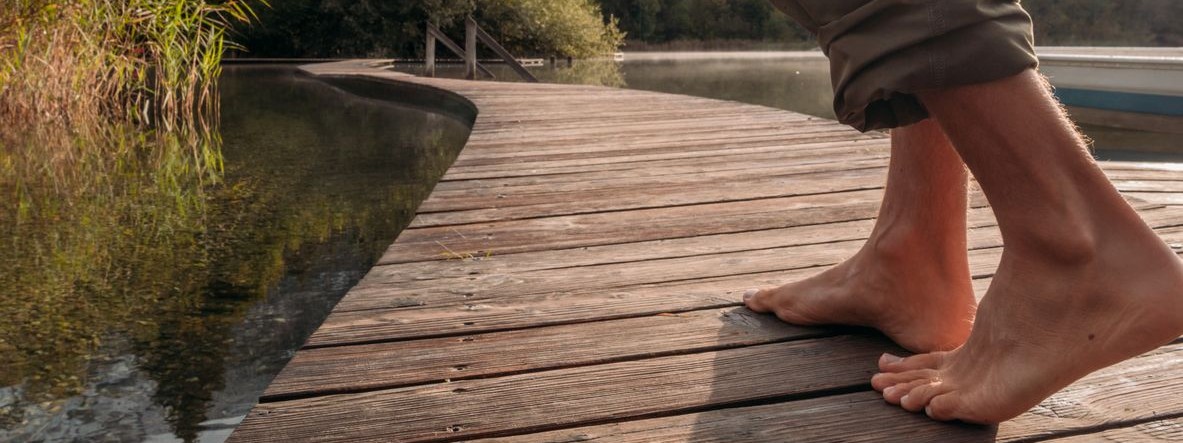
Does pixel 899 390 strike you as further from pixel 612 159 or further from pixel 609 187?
pixel 612 159

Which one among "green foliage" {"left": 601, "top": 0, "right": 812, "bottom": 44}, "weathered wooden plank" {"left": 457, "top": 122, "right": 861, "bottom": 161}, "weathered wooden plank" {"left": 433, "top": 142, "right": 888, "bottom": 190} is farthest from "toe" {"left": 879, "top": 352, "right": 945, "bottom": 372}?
"green foliage" {"left": 601, "top": 0, "right": 812, "bottom": 44}

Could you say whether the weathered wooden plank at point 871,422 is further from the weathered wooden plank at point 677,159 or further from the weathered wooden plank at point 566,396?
the weathered wooden plank at point 677,159

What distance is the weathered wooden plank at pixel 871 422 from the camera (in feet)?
3.29

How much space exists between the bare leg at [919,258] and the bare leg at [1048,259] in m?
0.21

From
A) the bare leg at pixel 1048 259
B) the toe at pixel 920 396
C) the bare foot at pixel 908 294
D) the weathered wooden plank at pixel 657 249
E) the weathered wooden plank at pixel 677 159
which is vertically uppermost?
the bare leg at pixel 1048 259

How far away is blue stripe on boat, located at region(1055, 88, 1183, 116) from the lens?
261 inches

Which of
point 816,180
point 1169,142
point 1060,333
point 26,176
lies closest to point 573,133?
point 816,180

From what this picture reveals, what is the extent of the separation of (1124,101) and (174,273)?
6537mm

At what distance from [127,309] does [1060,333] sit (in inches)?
67.8

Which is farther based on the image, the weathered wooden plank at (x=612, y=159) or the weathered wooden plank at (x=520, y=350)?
the weathered wooden plank at (x=612, y=159)

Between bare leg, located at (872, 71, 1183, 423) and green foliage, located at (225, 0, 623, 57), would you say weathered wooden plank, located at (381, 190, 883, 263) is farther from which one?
green foliage, located at (225, 0, 623, 57)

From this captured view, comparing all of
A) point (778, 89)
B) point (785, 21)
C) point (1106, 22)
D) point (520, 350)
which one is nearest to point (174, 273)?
point (520, 350)

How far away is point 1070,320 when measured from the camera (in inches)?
38.8

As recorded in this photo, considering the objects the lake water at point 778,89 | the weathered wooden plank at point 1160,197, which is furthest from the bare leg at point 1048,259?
the lake water at point 778,89
